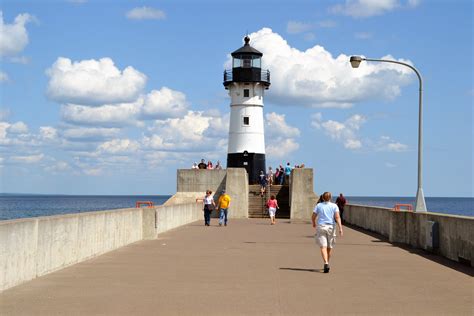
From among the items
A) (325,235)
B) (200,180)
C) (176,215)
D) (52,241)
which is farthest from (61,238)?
(200,180)

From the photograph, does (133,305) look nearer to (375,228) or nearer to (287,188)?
(375,228)

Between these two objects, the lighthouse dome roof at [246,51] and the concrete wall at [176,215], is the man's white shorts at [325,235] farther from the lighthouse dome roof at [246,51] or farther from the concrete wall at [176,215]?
the lighthouse dome roof at [246,51]

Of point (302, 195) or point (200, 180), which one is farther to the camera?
point (200, 180)

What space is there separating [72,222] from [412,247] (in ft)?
33.0

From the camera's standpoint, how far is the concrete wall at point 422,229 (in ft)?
49.4

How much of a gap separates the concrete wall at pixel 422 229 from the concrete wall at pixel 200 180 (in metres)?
15.2

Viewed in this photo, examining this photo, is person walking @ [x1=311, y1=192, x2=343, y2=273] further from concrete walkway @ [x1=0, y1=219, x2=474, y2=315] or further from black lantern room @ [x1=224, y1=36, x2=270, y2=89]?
black lantern room @ [x1=224, y1=36, x2=270, y2=89]

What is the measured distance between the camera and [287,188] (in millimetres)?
46812

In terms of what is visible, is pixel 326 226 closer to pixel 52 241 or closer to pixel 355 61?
pixel 52 241

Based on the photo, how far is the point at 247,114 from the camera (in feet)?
168

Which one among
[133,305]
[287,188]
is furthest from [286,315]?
[287,188]

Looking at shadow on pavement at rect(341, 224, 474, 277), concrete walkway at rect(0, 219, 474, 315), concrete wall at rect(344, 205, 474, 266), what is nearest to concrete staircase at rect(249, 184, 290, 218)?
concrete wall at rect(344, 205, 474, 266)

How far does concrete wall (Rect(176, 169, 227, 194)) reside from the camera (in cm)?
4478

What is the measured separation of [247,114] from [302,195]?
11.2 meters
